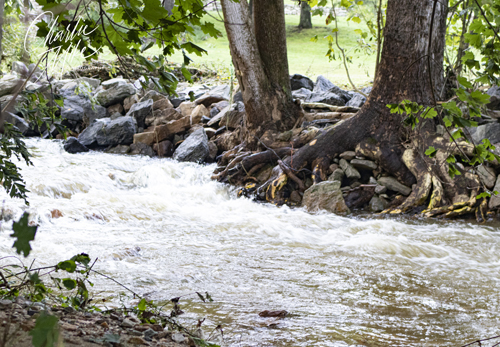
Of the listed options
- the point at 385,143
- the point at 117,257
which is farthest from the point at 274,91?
the point at 117,257

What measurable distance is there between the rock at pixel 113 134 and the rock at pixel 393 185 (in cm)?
795

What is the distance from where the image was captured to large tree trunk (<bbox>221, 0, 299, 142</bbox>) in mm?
8438

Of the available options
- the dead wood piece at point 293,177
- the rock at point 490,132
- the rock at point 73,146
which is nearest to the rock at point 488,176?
the rock at point 490,132

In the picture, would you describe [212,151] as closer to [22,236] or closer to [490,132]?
[490,132]

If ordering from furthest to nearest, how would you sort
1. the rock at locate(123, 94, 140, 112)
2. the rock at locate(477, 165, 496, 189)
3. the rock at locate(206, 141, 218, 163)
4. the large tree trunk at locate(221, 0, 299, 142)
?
the rock at locate(123, 94, 140, 112)
the rock at locate(206, 141, 218, 163)
the large tree trunk at locate(221, 0, 299, 142)
the rock at locate(477, 165, 496, 189)

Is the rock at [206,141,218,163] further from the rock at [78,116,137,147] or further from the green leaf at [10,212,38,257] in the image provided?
the green leaf at [10,212,38,257]

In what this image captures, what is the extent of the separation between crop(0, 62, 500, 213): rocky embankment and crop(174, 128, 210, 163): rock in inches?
1.0

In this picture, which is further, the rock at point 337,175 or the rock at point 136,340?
the rock at point 337,175

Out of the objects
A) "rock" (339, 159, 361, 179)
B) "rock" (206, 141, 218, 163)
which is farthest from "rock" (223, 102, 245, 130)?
"rock" (339, 159, 361, 179)

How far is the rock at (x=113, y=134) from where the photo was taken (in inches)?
495

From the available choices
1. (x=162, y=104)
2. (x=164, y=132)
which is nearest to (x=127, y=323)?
(x=164, y=132)

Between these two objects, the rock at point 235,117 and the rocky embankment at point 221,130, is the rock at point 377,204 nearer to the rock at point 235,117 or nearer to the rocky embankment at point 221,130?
the rocky embankment at point 221,130

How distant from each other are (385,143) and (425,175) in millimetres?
898

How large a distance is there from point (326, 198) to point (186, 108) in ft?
25.0
